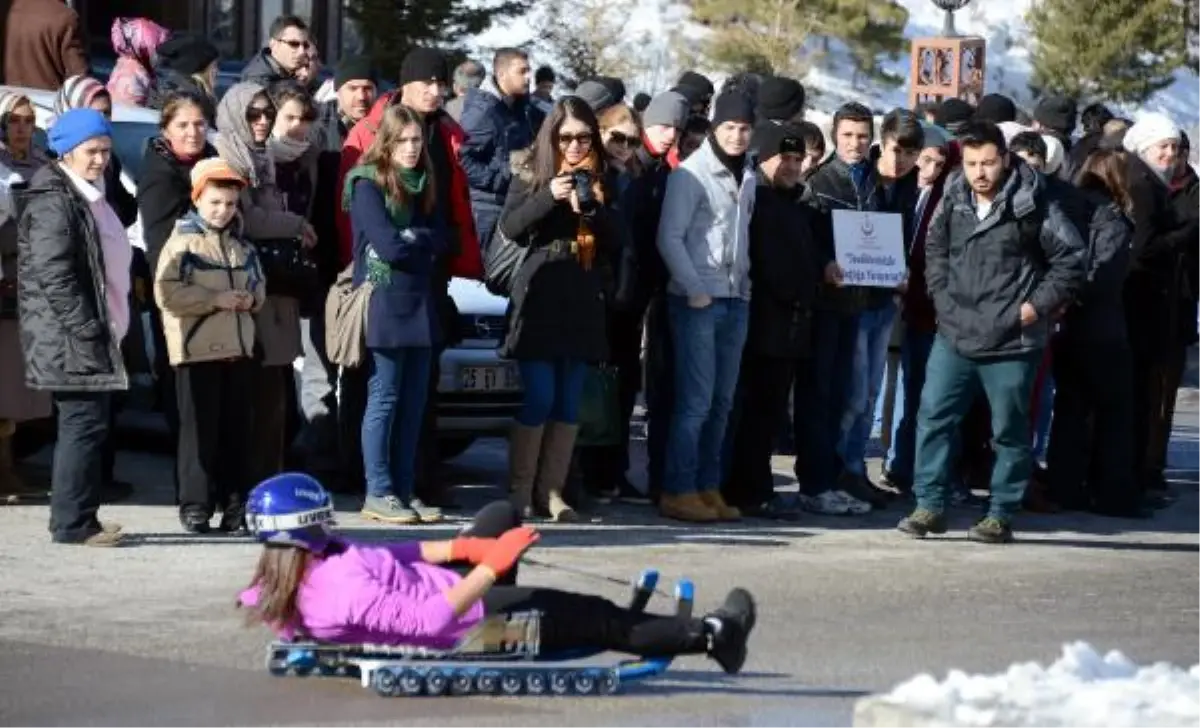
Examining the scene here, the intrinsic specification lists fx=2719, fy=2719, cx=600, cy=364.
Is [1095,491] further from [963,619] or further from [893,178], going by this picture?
[963,619]

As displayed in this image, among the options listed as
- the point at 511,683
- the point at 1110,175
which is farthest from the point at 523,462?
the point at 511,683

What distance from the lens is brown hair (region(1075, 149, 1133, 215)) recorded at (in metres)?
15.3

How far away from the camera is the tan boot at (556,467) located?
44.6 feet

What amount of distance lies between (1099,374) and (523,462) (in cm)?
362

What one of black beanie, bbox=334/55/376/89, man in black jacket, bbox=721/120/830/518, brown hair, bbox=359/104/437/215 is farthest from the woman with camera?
black beanie, bbox=334/55/376/89

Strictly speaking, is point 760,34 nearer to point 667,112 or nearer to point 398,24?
point 398,24

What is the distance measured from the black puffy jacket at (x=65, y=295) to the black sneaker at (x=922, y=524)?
13.6 feet

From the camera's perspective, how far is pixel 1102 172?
15289 mm

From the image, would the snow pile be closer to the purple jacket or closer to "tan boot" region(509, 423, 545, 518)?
the purple jacket

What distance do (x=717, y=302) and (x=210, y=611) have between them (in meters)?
3.98

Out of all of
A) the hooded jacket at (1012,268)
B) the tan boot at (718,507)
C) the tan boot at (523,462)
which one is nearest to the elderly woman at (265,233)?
the tan boot at (523,462)

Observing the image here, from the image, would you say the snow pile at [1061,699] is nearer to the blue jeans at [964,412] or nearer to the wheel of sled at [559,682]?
the wheel of sled at [559,682]

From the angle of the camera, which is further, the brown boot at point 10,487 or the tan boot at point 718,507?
the tan boot at point 718,507

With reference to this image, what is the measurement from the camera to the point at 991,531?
13.8 metres
